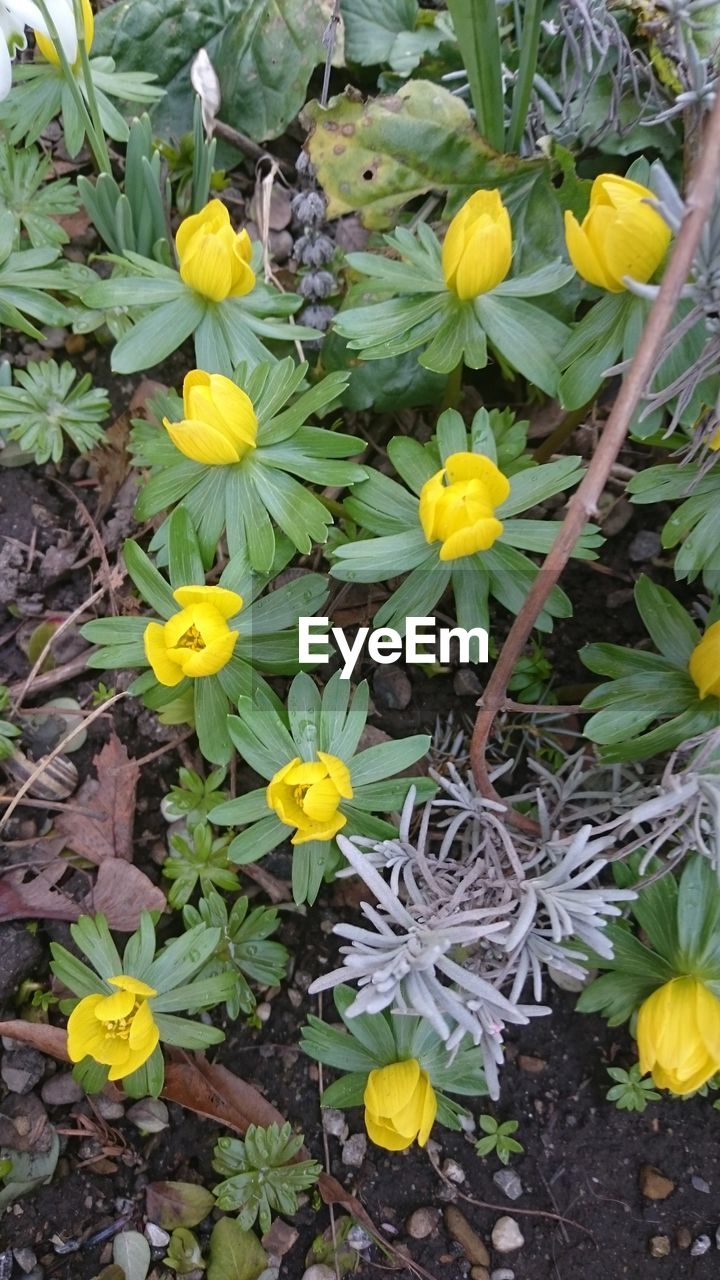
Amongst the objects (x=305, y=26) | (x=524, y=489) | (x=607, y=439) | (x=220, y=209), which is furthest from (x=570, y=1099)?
(x=305, y=26)

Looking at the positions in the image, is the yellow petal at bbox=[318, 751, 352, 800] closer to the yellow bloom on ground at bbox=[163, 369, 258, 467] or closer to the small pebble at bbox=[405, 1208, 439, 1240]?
the yellow bloom on ground at bbox=[163, 369, 258, 467]

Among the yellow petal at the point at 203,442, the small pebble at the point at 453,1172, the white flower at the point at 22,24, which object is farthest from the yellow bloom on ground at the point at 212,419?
the small pebble at the point at 453,1172

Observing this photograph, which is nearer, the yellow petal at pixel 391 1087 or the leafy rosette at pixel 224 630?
the yellow petal at pixel 391 1087

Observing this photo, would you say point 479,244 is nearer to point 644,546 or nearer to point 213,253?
point 213,253

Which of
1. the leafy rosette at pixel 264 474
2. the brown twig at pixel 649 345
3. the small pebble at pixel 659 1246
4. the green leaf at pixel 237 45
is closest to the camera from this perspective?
the brown twig at pixel 649 345

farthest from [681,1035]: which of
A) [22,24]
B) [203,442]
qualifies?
[22,24]

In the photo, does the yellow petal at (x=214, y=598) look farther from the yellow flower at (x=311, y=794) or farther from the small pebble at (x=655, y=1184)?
the small pebble at (x=655, y=1184)
